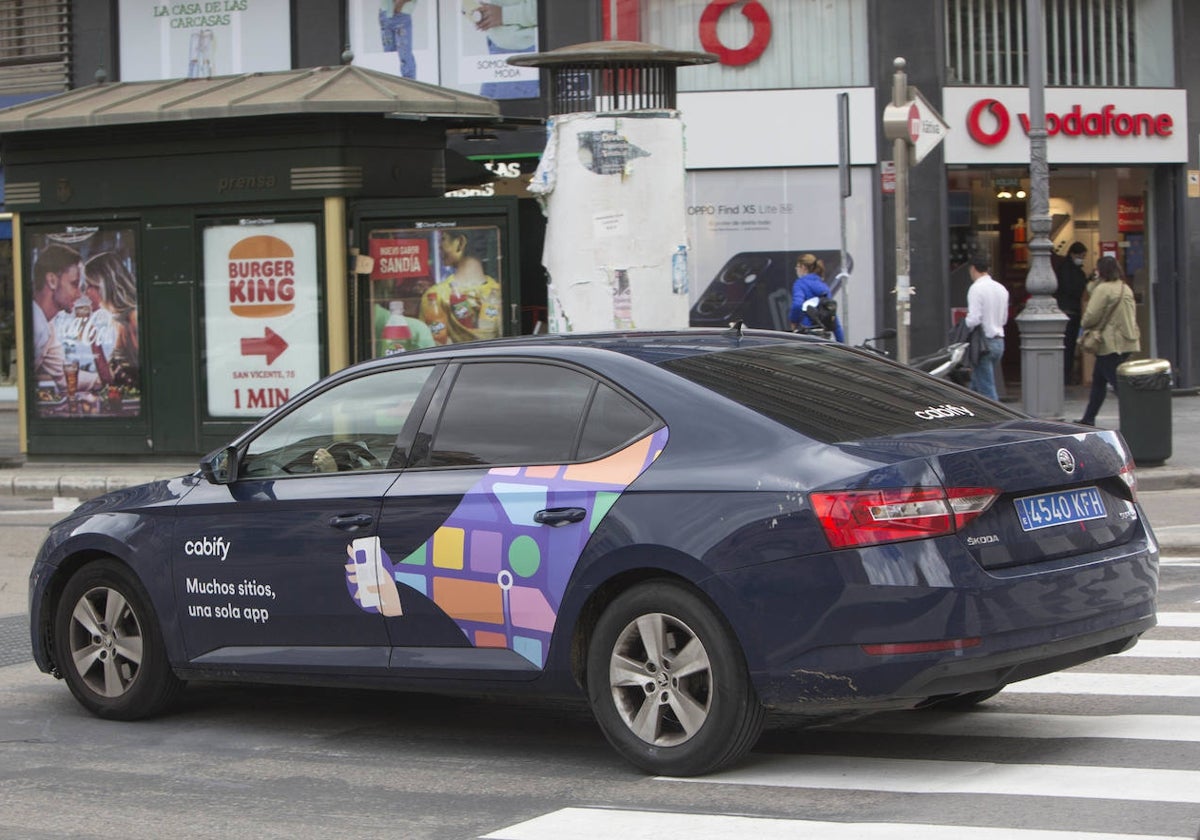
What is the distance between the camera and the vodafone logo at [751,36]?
882 inches

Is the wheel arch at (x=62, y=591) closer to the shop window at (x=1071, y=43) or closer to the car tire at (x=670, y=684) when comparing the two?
the car tire at (x=670, y=684)

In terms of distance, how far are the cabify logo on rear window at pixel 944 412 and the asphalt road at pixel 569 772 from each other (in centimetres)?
120

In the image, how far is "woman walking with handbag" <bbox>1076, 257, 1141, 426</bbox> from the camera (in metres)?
17.0

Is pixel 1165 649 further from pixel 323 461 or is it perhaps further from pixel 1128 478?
pixel 323 461

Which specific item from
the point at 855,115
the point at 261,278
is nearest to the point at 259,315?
the point at 261,278

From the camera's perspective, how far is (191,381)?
17.9m

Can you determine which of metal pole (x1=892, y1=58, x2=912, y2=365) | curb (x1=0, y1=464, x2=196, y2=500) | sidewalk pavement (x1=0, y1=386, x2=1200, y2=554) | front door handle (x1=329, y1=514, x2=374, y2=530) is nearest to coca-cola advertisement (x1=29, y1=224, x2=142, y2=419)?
sidewalk pavement (x1=0, y1=386, x2=1200, y2=554)

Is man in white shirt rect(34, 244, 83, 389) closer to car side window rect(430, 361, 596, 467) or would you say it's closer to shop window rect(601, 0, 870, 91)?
shop window rect(601, 0, 870, 91)

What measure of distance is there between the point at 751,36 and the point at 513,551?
1724 cm

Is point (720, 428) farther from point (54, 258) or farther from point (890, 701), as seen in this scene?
point (54, 258)

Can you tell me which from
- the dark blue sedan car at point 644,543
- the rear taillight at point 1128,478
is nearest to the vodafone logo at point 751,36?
the dark blue sedan car at point 644,543

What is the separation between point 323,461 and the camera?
7.02 meters

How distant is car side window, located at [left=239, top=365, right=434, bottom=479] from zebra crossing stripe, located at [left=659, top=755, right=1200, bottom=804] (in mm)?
1797

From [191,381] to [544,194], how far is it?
173 inches
